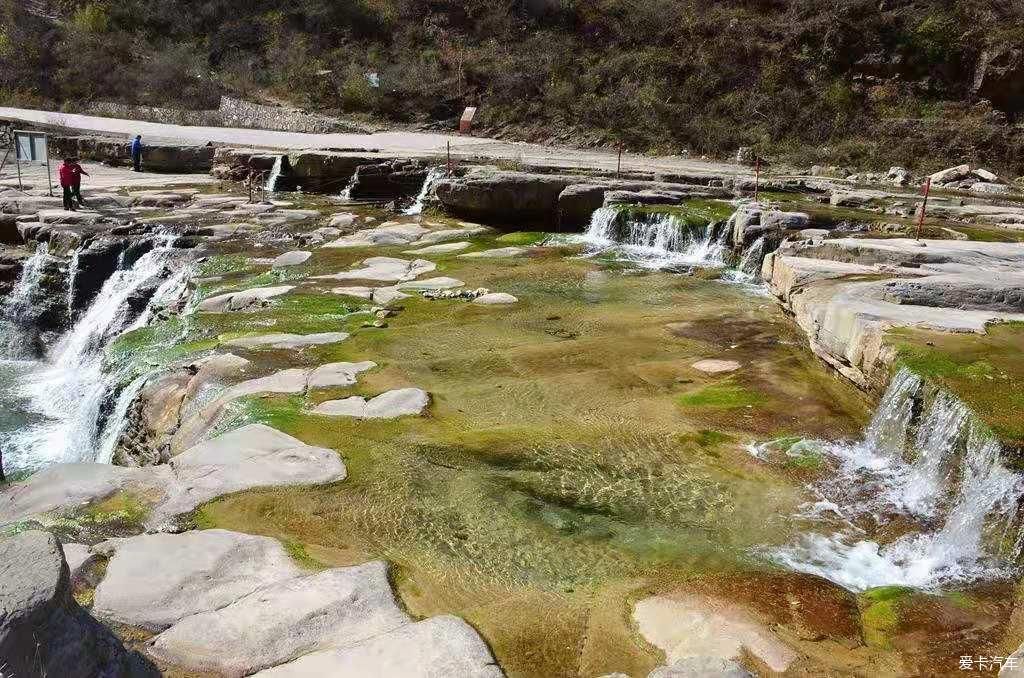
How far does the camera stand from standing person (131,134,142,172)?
16.9 metres

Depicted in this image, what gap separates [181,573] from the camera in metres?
3.33

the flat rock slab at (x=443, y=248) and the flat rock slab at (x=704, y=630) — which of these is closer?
the flat rock slab at (x=704, y=630)

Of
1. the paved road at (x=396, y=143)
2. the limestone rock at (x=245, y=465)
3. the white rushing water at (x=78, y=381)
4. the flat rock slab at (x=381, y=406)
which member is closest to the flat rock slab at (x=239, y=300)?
the white rushing water at (x=78, y=381)

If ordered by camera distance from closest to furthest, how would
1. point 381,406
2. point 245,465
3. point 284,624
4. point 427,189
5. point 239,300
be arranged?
point 284,624 → point 245,465 → point 381,406 → point 239,300 → point 427,189

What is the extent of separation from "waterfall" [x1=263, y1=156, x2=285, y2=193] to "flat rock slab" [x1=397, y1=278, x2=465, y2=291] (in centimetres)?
807

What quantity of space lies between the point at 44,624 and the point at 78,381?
7075 millimetres

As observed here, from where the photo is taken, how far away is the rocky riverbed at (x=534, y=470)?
3.05 metres

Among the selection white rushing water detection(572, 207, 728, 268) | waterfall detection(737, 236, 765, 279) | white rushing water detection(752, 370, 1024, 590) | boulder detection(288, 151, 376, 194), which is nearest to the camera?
white rushing water detection(752, 370, 1024, 590)

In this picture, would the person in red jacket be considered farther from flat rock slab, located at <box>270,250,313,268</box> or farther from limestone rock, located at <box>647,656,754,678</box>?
limestone rock, located at <box>647,656,754,678</box>

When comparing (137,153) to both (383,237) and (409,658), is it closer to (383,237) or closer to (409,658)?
(383,237)

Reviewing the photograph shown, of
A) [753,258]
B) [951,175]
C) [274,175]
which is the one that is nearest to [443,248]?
[753,258]

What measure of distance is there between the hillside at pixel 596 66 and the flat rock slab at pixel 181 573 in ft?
55.1

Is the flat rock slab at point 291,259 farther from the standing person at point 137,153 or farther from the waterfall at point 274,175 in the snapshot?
the standing person at point 137,153

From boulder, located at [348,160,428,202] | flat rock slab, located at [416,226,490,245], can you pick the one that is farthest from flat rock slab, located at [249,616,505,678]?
boulder, located at [348,160,428,202]
